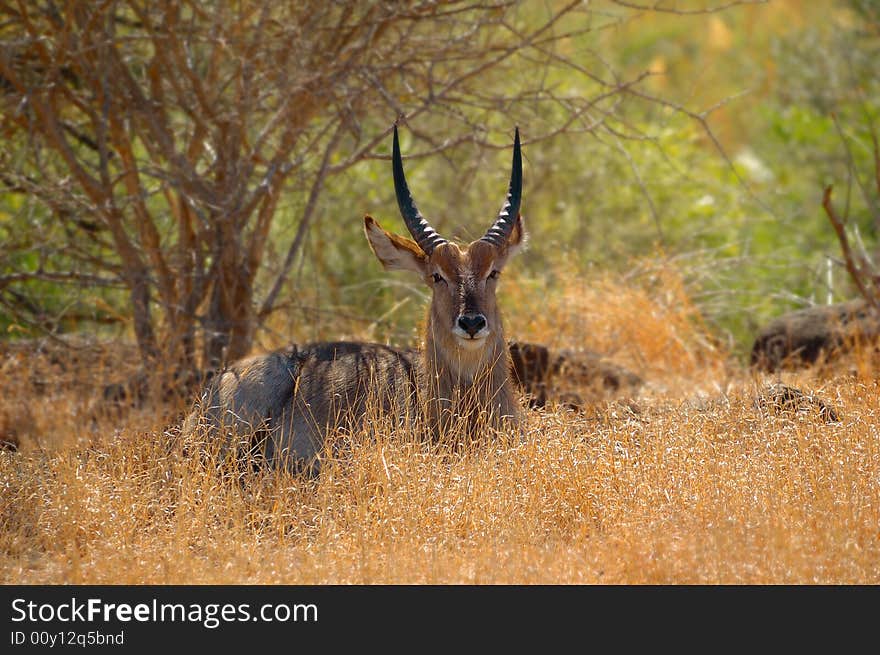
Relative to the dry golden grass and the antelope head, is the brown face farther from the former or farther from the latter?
the dry golden grass

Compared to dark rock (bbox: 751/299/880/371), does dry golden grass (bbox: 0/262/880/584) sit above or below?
below

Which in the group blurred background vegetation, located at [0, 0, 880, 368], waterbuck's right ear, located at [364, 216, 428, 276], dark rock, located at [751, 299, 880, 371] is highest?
blurred background vegetation, located at [0, 0, 880, 368]

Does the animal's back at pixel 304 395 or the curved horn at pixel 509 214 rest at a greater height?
the curved horn at pixel 509 214

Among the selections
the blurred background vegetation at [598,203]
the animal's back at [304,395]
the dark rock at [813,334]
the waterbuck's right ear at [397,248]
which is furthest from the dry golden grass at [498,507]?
the blurred background vegetation at [598,203]

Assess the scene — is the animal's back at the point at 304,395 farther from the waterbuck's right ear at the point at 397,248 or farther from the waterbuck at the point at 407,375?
the waterbuck's right ear at the point at 397,248

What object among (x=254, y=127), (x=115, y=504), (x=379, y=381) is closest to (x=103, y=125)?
(x=254, y=127)

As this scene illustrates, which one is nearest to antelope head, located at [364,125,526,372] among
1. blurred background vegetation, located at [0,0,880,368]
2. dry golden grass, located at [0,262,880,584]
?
dry golden grass, located at [0,262,880,584]

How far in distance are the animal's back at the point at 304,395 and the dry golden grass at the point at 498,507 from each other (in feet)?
1.06

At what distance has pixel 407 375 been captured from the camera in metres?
7.72

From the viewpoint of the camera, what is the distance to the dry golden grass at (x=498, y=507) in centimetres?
533

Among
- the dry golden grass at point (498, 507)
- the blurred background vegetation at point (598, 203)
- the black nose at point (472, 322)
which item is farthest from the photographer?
the blurred background vegetation at point (598, 203)

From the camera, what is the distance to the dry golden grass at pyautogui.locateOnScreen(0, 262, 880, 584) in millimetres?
5328

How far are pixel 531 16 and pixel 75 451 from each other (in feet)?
26.0

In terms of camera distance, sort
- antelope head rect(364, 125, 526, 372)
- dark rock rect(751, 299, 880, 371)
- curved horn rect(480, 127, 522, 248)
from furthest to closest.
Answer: dark rock rect(751, 299, 880, 371) < curved horn rect(480, 127, 522, 248) < antelope head rect(364, 125, 526, 372)
